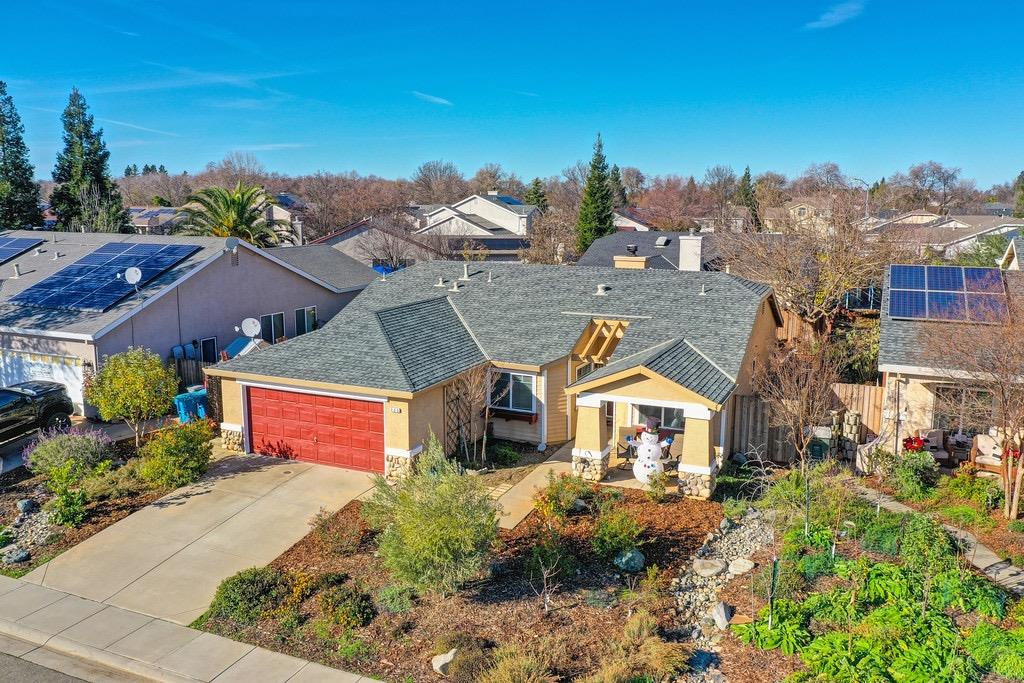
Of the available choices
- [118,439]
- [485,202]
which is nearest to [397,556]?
[118,439]

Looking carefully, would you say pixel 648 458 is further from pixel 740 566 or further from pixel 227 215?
pixel 227 215

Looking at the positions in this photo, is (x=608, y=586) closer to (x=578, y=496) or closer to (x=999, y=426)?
(x=578, y=496)

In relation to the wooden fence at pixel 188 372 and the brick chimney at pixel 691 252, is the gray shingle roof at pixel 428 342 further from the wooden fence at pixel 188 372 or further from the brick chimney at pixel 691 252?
the brick chimney at pixel 691 252

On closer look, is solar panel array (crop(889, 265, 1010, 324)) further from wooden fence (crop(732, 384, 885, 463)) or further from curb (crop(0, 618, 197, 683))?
curb (crop(0, 618, 197, 683))

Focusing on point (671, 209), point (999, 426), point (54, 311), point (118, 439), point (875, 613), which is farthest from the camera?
point (671, 209)

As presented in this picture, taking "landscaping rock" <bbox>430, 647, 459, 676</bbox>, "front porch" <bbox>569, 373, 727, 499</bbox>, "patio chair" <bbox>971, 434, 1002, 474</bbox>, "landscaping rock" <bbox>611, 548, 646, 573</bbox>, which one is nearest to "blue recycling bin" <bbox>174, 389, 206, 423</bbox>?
"front porch" <bbox>569, 373, 727, 499</bbox>

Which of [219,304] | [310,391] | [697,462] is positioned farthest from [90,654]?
[219,304]
